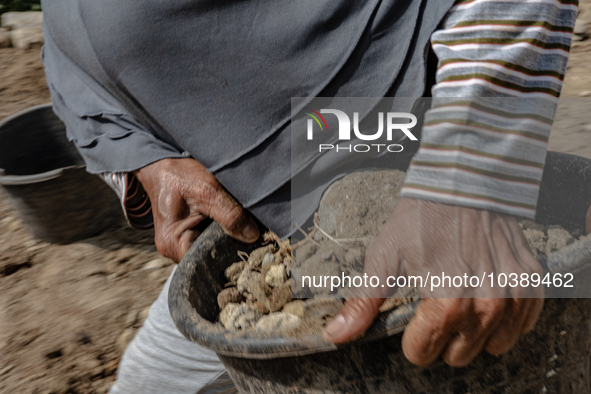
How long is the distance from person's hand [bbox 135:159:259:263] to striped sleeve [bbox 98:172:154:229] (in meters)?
0.10

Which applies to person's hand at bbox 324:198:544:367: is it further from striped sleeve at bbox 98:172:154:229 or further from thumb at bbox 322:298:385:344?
striped sleeve at bbox 98:172:154:229

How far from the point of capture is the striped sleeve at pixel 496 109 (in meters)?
0.92

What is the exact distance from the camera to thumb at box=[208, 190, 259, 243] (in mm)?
1298

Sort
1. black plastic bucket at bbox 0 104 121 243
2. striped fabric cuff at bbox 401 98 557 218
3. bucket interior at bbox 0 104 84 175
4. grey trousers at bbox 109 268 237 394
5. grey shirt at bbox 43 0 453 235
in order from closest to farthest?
striped fabric cuff at bbox 401 98 557 218 < grey shirt at bbox 43 0 453 235 < grey trousers at bbox 109 268 237 394 < black plastic bucket at bbox 0 104 121 243 < bucket interior at bbox 0 104 84 175

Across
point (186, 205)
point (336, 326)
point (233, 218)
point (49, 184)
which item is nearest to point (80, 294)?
point (49, 184)

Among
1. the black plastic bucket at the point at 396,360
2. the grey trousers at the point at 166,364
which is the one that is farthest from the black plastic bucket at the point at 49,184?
the black plastic bucket at the point at 396,360

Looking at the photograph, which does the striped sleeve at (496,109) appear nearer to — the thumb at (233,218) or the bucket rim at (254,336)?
the bucket rim at (254,336)

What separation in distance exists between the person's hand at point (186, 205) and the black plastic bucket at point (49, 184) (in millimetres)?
1335

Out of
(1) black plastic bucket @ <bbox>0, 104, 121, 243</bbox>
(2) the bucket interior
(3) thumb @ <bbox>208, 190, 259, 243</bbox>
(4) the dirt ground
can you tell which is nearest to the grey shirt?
(3) thumb @ <bbox>208, 190, 259, 243</bbox>

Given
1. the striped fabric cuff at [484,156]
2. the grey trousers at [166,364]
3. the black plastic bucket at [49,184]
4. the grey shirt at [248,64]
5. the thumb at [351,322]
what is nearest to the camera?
the thumb at [351,322]

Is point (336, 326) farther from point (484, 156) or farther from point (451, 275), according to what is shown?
point (484, 156)

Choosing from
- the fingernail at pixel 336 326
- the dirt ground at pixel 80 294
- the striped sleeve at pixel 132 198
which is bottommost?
the dirt ground at pixel 80 294

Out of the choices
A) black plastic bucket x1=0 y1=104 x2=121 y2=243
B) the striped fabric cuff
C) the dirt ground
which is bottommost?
the dirt ground

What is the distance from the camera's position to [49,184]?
2510 millimetres
